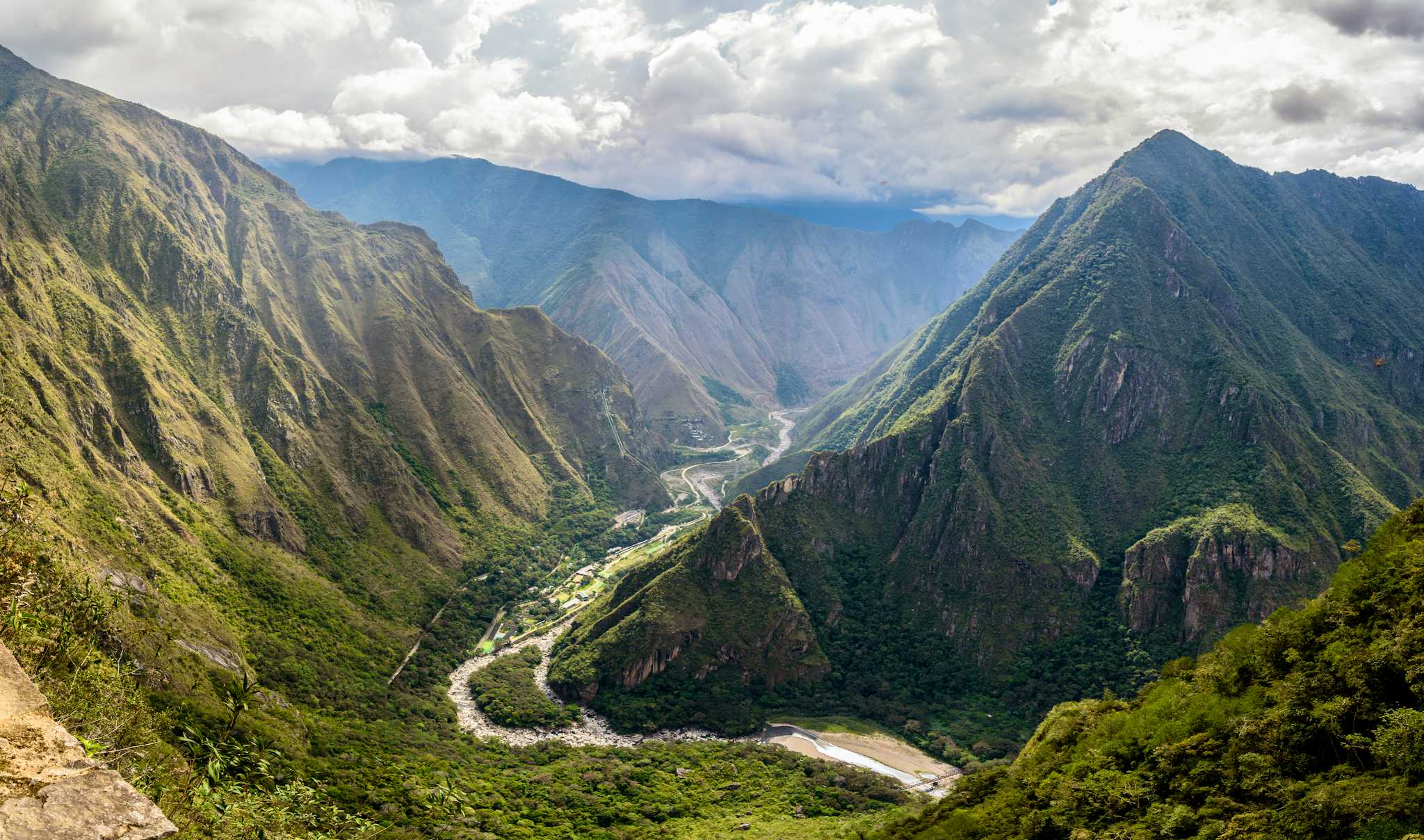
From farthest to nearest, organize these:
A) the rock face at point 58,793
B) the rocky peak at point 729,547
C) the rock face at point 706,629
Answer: the rocky peak at point 729,547
the rock face at point 706,629
the rock face at point 58,793

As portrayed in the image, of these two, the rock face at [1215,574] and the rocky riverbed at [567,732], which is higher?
the rock face at [1215,574]

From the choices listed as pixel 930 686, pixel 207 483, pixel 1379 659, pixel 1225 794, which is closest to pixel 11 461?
pixel 207 483

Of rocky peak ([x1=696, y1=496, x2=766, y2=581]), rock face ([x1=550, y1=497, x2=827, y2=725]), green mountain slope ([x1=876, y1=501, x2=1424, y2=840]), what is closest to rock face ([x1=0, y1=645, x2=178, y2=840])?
green mountain slope ([x1=876, y1=501, x2=1424, y2=840])

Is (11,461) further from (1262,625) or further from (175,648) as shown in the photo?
(1262,625)

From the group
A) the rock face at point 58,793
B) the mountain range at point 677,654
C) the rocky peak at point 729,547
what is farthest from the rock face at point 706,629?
the rock face at point 58,793

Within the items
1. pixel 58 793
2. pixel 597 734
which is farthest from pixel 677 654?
pixel 58 793

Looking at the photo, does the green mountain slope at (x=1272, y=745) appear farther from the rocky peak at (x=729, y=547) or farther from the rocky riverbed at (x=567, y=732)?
the rocky peak at (x=729, y=547)

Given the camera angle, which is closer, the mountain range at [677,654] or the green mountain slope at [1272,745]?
the green mountain slope at [1272,745]
